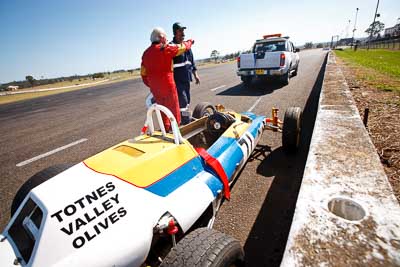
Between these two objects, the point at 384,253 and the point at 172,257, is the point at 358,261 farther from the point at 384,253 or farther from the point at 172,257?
the point at 172,257

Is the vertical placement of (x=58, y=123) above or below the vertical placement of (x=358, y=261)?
below

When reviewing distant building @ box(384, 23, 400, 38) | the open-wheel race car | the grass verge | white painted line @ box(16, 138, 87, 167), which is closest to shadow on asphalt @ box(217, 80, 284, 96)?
the grass verge

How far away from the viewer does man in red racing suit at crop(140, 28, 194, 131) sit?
3.56 meters

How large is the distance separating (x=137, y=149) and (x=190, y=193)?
0.60 metres

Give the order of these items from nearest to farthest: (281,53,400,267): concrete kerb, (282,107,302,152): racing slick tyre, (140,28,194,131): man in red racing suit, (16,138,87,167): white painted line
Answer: (281,53,400,267): concrete kerb
(282,107,302,152): racing slick tyre
(140,28,194,131): man in red racing suit
(16,138,87,167): white painted line

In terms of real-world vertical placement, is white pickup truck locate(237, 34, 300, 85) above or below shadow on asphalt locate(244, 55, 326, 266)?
above

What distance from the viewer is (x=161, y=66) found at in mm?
3701

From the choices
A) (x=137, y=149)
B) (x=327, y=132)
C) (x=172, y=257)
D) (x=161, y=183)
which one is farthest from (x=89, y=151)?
(x=327, y=132)

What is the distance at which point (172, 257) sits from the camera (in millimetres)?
1379

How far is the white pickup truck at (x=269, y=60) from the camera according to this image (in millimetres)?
9125

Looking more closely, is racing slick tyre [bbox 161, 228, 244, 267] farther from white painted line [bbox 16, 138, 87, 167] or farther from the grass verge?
the grass verge

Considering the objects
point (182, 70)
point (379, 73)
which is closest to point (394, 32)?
point (379, 73)

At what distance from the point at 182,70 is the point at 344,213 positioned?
3.97m

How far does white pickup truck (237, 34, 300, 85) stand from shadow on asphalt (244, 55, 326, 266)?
5919 mm
